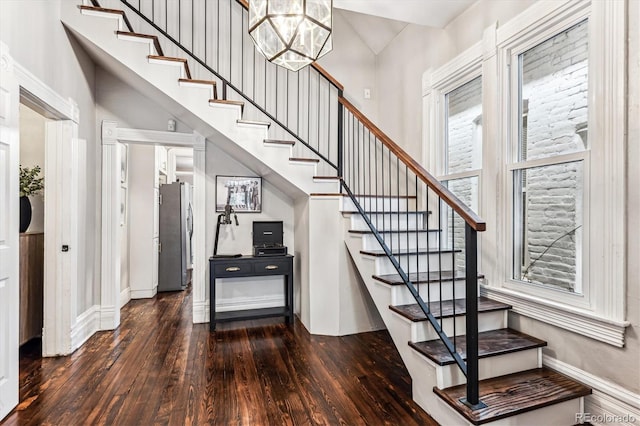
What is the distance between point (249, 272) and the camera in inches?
144

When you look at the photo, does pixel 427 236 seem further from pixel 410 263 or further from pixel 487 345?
pixel 487 345

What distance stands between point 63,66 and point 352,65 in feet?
10.6

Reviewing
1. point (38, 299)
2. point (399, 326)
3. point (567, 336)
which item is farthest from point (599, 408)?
point (38, 299)

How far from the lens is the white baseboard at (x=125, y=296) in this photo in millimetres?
4436

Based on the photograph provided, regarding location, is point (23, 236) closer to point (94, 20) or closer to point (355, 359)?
point (94, 20)

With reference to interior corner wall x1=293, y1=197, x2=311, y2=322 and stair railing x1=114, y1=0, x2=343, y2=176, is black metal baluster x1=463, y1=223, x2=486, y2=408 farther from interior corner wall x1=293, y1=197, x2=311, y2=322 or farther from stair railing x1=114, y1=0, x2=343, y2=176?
stair railing x1=114, y1=0, x2=343, y2=176

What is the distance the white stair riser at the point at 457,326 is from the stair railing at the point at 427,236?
0.15 ft

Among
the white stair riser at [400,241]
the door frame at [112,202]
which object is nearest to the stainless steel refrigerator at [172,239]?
the door frame at [112,202]

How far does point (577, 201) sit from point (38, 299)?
456cm

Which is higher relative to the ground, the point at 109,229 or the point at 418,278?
the point at 109,229

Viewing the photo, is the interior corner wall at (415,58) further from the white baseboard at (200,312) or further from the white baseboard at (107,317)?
the white baseboard at (107,317)

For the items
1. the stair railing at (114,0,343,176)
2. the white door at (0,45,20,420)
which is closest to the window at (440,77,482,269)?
the stair railing at (114,0,343,176)

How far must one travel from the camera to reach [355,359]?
2850mm

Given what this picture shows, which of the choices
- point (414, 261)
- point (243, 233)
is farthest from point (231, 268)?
point (414, 261)
